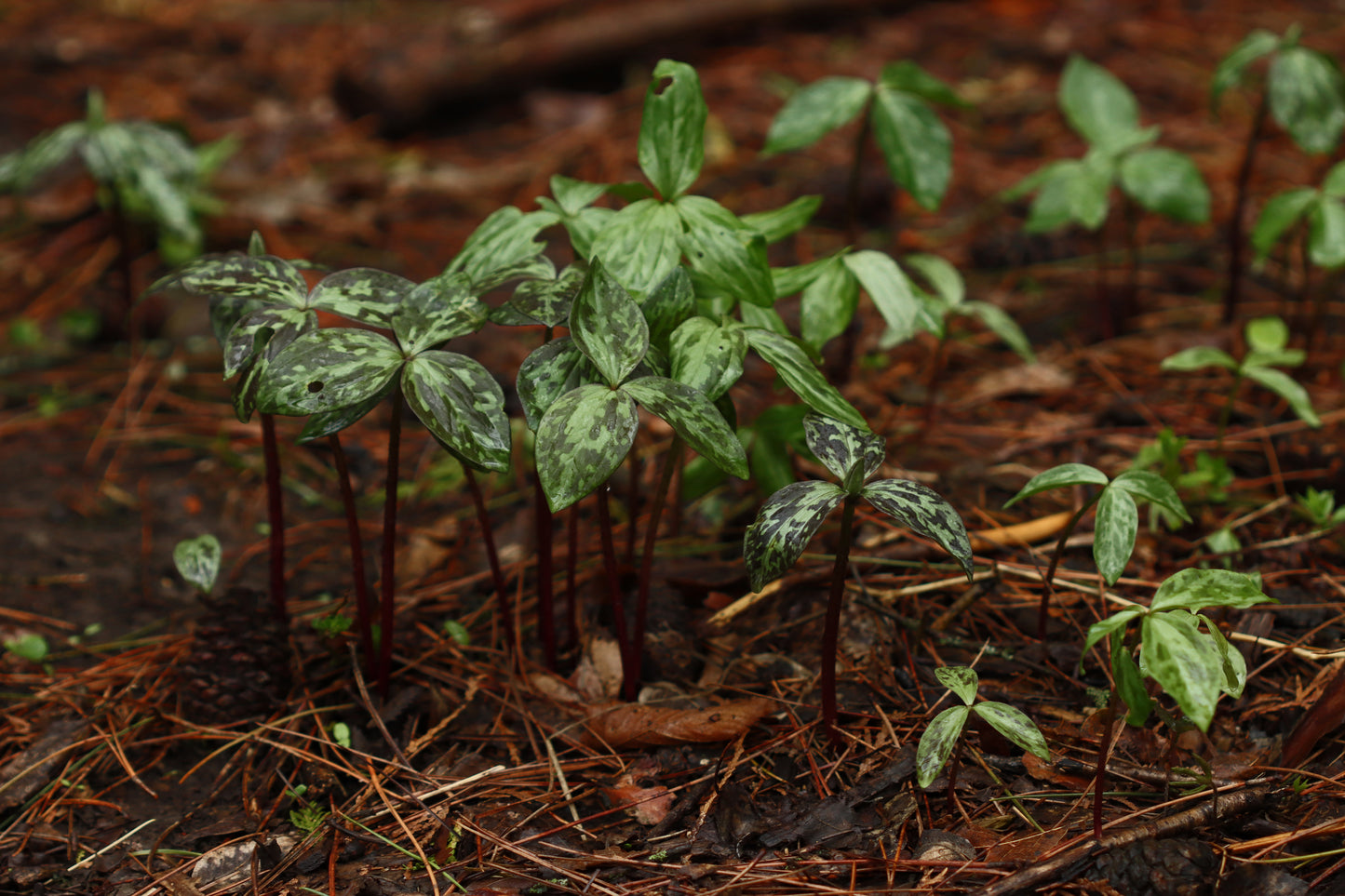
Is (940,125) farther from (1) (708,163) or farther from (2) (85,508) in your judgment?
(2) (85,508)

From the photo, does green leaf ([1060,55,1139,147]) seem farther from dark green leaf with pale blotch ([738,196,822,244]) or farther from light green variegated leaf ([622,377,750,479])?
light green variegated leaf ([622,377,750,479])

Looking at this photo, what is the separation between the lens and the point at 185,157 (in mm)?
3035

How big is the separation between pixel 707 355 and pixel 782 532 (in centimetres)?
31

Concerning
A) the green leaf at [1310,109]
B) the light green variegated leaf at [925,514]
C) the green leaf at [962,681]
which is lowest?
the green leaf at [962,681]

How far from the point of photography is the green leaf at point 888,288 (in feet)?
6.73

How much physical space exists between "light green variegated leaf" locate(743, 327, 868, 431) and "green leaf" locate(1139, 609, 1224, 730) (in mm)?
518

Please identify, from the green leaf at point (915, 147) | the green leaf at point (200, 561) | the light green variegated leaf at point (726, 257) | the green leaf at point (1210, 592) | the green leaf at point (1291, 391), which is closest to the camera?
the green leaf at point (1210, 592)

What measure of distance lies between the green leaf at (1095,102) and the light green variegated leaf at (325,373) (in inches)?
87.7

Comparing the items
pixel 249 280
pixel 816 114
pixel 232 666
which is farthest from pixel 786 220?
pixel 232 666

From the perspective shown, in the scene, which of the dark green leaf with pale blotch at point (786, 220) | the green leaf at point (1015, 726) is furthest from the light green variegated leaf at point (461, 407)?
the green leaf at point (1015, 726)

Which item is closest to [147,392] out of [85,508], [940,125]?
[85,508]

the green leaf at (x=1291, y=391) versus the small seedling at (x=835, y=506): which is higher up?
the small seedling at (x=835, y=506)

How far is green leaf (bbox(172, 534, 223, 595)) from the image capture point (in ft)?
6.45

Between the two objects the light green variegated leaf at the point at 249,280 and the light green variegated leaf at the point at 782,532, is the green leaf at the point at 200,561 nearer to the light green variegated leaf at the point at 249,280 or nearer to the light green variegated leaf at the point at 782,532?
the light green variegated leaf at the point at 249,280
